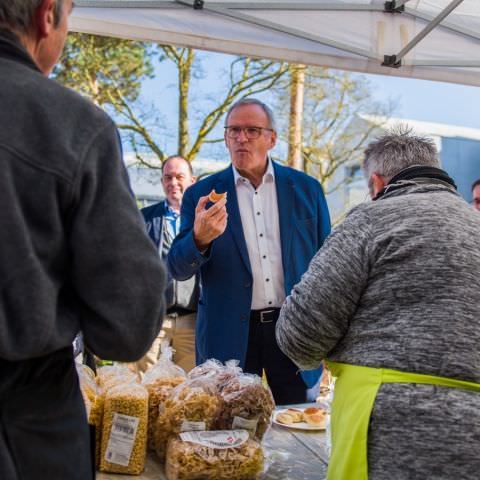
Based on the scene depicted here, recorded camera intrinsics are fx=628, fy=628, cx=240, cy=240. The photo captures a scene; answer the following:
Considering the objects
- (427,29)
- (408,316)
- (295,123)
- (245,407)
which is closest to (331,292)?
(408,316)

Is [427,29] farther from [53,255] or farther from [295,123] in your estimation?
[295,123]

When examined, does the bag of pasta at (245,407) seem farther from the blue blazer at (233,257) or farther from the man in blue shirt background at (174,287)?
the man in blue shirt background at (174,287)

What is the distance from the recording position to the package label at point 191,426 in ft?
5.01

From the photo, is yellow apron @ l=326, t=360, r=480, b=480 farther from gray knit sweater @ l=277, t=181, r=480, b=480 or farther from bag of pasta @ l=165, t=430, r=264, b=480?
bag of pasta @ l=165, t=430, r=264, b=480

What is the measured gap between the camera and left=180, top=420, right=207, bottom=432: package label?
1.53 metres

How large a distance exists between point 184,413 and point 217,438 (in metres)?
0.11

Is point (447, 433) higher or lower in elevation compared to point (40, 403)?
lower

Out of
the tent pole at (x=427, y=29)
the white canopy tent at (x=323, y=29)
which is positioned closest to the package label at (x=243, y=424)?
the white canopy tent at (x=323, y=29)

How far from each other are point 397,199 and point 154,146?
8515 mm

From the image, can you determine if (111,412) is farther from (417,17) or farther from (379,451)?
(417,17)

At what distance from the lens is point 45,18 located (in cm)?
108

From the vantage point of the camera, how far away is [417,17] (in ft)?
11.1

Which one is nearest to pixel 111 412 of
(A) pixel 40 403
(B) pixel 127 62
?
(A) pixel 40 403

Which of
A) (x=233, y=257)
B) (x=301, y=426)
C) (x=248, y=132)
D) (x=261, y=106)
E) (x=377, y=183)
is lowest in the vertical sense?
(x=301, y=426)
